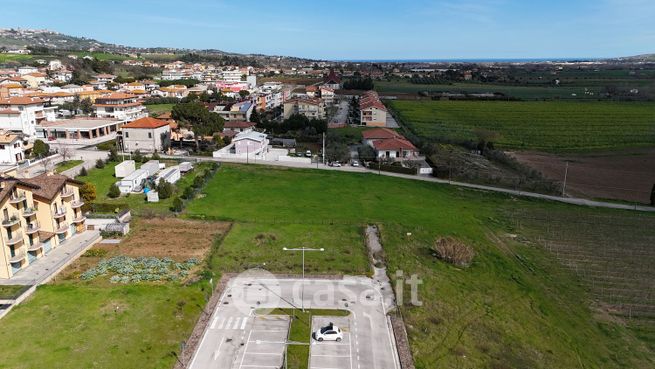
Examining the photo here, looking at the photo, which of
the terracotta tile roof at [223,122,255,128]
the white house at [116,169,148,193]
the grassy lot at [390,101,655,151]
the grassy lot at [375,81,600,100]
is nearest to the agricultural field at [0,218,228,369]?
the white house at [116,169,148,193]

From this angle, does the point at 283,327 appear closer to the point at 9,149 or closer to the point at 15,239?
the point at 15,239

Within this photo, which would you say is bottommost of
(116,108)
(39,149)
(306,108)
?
(39,149)

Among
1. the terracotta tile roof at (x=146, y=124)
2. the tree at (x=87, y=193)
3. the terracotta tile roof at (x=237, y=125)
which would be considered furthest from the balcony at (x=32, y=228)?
the terracotta tile roof at (x=237, y=125)

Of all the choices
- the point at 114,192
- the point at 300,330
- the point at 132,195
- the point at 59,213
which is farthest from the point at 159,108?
the point at 300,330

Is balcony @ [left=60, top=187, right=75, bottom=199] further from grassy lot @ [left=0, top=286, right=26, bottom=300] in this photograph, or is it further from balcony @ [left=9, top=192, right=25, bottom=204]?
grassy lot @ [left=0, top=286, right=26, bottom=300]

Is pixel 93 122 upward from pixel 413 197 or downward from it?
upward

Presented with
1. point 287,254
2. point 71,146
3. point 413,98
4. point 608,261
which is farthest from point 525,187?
point 413,98

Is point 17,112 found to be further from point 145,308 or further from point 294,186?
point 145,308
